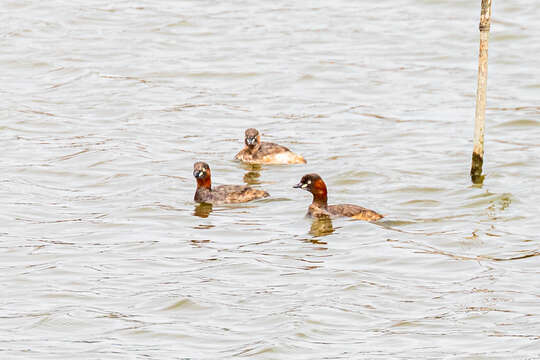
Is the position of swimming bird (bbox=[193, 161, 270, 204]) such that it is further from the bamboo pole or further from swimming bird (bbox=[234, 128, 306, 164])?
the bamboo pole

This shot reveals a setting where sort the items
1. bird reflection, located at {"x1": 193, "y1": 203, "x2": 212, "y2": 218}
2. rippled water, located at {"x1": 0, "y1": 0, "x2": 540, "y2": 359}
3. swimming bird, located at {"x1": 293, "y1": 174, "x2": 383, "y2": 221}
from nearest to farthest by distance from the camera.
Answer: rippled water, located at {"x1": 0, "y1": 0, "x2": 540, "y2": 359} < swimming bird, located at {"x1": 293, "y1": 174, "x2": 383, "y2": 221} < bird reflection, located at {"x1": 193, "y1": 203, "x2": 212, "y2": 218}

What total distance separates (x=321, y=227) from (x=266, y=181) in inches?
140

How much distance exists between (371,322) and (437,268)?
7.93ft

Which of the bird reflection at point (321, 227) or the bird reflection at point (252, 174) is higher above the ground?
the bird reflection at point (321, 227)

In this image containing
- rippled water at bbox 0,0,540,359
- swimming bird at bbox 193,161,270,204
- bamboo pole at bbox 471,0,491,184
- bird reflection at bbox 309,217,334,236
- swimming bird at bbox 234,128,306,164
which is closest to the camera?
rippled water at bbox 0,0,540,359

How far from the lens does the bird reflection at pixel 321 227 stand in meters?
18.4

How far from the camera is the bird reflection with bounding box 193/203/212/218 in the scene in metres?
19.8

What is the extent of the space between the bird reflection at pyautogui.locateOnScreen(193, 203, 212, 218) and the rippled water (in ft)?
0.23

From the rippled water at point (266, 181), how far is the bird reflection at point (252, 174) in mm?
65

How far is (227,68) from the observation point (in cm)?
3066

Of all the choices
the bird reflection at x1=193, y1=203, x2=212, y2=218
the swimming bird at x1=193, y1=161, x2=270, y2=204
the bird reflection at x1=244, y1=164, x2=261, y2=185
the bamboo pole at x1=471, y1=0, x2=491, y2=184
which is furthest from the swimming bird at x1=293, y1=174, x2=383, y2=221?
the bird reflection at x1=244, y1=164, x2=261, y2=185

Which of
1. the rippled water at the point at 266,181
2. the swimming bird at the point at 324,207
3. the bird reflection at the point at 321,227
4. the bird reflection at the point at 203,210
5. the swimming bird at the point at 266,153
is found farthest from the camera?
the swimming bird at the point at 266,153

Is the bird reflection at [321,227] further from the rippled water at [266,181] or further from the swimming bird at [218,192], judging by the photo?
the swimming bird at [218,192]

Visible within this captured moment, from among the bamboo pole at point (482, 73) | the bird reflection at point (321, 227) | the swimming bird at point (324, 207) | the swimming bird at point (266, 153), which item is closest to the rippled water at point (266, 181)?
the bird reflection at point (321, 227)
